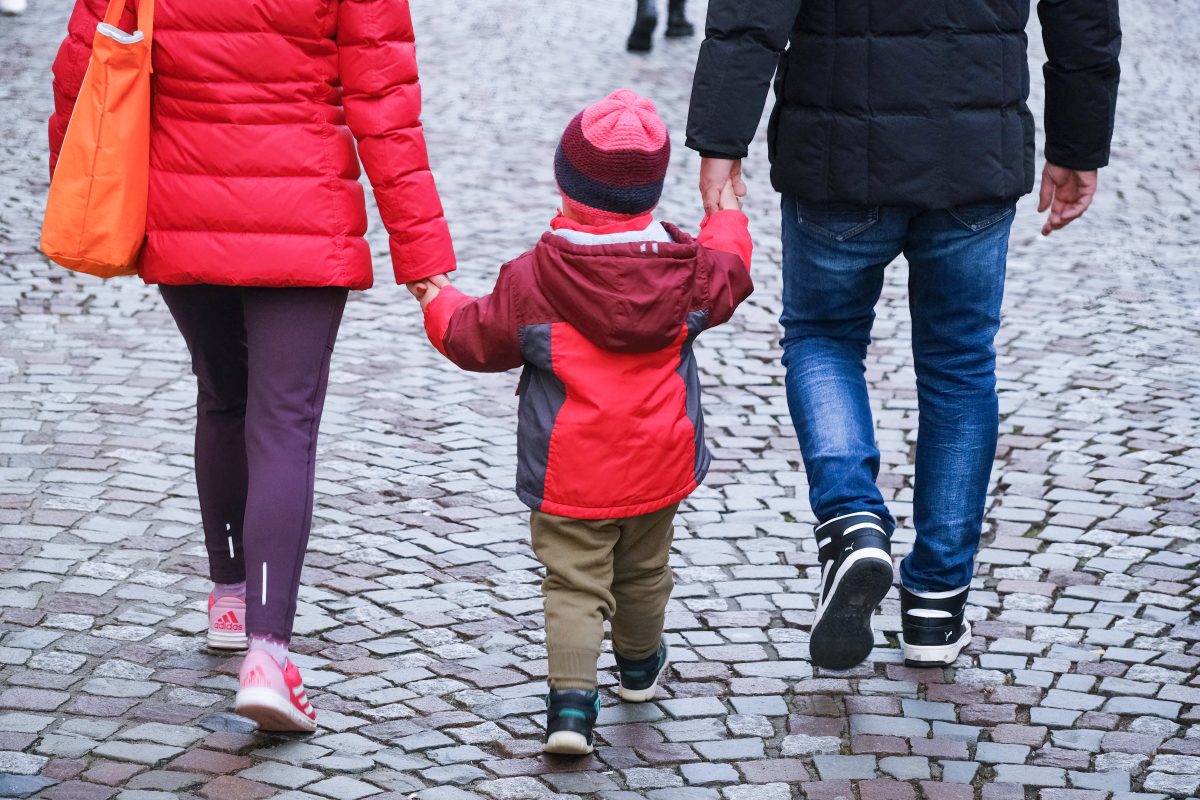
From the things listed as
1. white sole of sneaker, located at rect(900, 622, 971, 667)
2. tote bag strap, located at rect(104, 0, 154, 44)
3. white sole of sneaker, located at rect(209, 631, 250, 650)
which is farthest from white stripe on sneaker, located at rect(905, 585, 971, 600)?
tote bag strap, located at rect(104, 0, 154, 44)

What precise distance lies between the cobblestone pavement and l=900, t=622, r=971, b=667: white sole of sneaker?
0.22 feet

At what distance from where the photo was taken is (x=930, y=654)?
4117 mm

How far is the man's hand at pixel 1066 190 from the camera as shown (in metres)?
4.21

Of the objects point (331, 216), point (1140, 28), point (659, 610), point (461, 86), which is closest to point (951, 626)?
point (659, 610)

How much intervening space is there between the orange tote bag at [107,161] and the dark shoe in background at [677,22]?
37.4 feet

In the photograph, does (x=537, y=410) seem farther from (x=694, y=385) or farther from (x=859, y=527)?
(x=859, y=527)

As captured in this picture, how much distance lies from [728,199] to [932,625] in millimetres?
1143

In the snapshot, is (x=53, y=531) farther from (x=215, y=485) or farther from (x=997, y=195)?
(x=997, y=195)

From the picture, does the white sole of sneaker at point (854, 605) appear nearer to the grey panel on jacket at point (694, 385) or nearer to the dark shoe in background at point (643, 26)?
the grey panel on jacket at point (694, 385)

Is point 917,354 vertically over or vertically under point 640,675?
over

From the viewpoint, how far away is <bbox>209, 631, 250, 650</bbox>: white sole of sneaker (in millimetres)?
4113

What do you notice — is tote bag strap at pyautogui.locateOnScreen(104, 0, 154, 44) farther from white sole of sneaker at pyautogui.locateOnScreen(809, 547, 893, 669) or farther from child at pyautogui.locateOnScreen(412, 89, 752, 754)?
white sole of sneaker at pyautogui.locateOnScreen(809, 547, 893, 669)

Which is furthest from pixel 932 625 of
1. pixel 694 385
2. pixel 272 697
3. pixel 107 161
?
pixel 107 161

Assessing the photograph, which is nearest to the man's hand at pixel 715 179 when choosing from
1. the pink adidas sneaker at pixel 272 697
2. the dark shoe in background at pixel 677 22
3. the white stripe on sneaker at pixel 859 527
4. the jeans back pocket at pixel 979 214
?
the jeans back pocket at pixel 979 214
